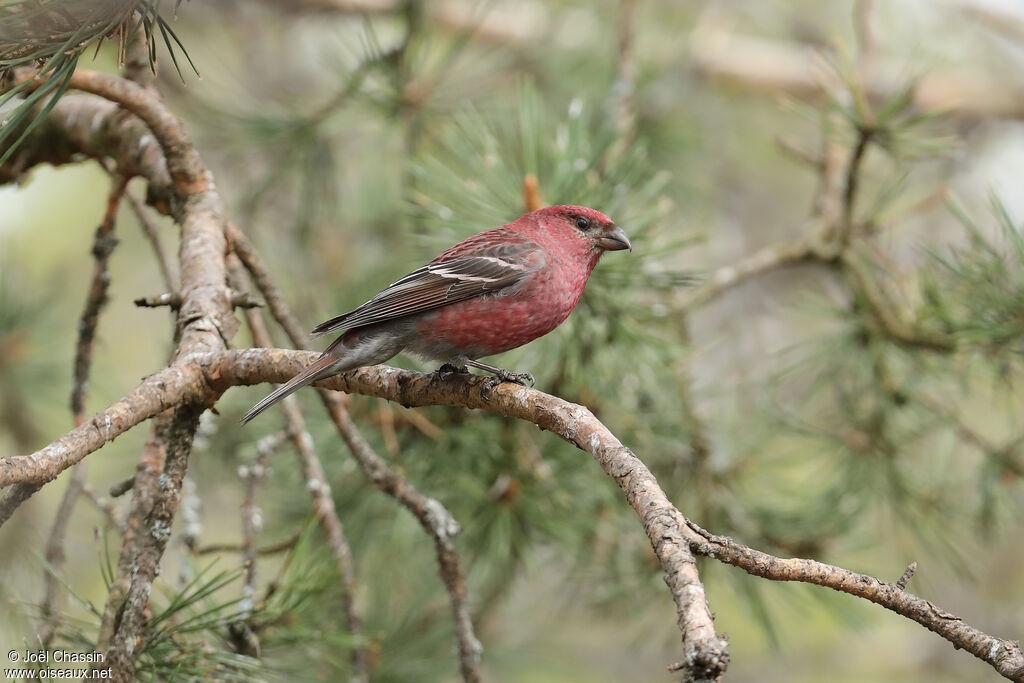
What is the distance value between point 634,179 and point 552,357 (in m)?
1.00

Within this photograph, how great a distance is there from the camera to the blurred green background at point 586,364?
4066 mm

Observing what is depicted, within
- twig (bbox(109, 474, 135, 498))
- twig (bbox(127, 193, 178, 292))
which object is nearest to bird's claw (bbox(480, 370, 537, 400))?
twig (bbox(109, 474, 135, 498))

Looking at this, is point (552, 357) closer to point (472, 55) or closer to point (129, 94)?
point (129, 94)

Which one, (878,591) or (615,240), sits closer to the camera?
(878,591)

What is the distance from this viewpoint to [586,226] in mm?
3877

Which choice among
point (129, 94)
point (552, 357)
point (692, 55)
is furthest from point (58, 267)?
point (692, 55)

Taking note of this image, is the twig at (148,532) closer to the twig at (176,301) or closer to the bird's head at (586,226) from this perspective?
the twig at (176,301)

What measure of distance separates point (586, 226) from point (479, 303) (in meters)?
0.63

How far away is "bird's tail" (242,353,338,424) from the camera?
2717 mm

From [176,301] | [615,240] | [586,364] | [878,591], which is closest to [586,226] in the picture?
[615,240]

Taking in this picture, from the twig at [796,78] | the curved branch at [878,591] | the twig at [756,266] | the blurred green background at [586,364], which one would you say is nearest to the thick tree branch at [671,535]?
the curved branch at [878,591]

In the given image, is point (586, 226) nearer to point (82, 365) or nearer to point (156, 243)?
point (156, 243)

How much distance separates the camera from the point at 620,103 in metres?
5.18

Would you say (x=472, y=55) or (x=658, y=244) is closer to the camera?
(x=658, y=244)
